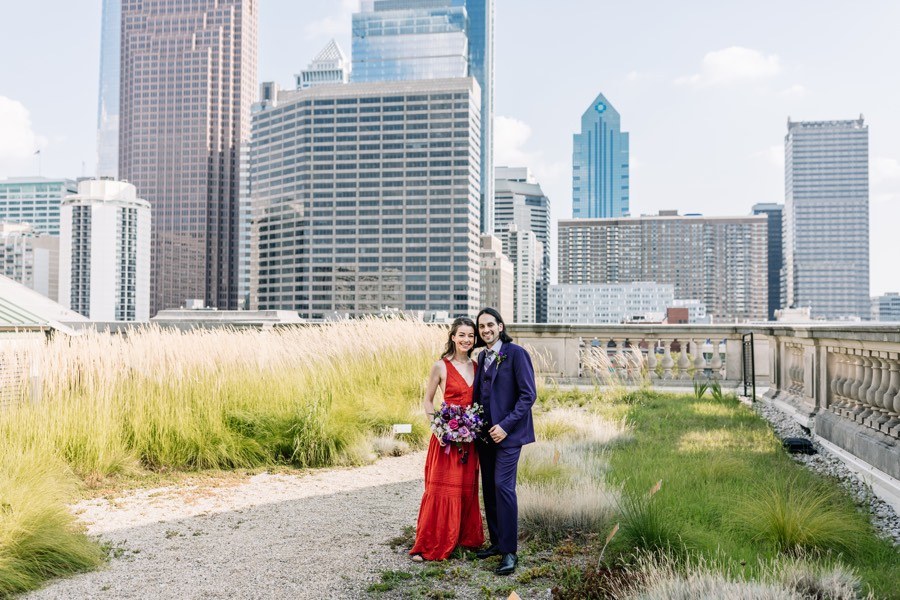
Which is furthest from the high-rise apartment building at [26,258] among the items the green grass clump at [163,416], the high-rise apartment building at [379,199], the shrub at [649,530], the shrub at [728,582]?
the shrub at [728,582]

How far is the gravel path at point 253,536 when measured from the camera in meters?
4.35

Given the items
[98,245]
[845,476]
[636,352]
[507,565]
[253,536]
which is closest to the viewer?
[507,565]

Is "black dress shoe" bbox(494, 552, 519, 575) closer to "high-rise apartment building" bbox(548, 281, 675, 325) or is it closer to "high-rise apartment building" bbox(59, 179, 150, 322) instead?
"high-rise apartment building" bbox(59, 179, 150, 322)

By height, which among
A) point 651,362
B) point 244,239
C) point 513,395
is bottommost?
point 651,362

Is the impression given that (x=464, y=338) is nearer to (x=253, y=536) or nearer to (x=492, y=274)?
(x=253, y=536)

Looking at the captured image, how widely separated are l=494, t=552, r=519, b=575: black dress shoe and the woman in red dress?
398 mm

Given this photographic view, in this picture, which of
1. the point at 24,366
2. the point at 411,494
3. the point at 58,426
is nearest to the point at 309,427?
the point at 411,494

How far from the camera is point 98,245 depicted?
564 ft

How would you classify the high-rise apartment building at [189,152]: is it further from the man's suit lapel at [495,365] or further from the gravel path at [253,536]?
the man's suit lapel at [495,365]

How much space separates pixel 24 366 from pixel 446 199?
446 feet

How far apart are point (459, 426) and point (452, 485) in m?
0.42

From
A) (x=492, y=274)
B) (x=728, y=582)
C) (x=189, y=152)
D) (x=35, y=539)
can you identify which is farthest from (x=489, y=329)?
(x=189, y=152)

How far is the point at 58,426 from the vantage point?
6.80m

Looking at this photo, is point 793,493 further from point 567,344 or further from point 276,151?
point 276,151
